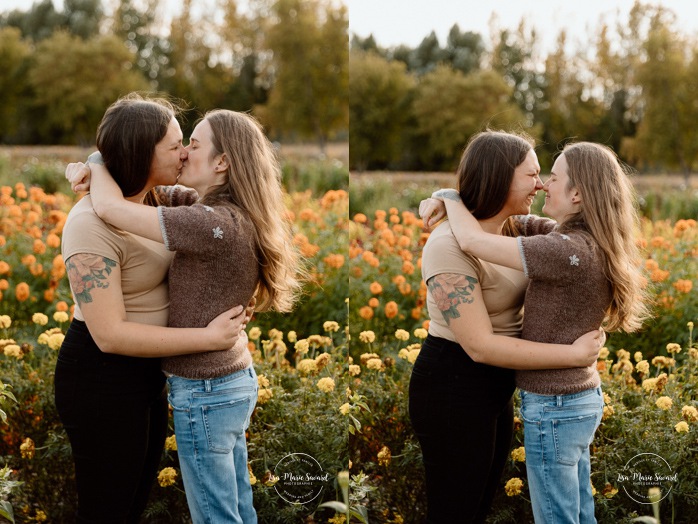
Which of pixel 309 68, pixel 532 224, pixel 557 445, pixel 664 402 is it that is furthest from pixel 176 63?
pixel 664 402

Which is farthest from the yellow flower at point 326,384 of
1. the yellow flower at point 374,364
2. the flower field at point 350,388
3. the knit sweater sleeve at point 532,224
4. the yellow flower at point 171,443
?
the knit sweater sleeve at point 532,224

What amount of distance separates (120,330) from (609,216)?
150cm

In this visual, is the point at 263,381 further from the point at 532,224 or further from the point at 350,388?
the point at 532,224

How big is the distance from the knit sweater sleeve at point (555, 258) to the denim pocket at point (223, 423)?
0.96m

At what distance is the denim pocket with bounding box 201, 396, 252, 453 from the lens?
218cm

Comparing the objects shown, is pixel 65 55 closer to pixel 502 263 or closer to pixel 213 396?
pixel 213 396

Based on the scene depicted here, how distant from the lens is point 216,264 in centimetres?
213

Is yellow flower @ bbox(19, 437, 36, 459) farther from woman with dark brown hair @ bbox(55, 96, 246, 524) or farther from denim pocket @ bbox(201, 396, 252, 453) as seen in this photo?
denim pocket @ bbox(201, 396, 252, 453)

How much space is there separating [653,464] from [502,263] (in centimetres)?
143

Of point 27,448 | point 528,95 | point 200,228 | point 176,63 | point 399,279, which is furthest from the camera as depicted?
point 528,95

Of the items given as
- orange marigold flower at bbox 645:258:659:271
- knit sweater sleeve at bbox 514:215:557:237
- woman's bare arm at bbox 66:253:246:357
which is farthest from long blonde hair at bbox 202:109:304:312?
orange marigold flower at bbox 645:258:659:271

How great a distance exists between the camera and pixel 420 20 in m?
3.53

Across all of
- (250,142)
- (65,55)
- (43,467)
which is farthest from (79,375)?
(65,55)

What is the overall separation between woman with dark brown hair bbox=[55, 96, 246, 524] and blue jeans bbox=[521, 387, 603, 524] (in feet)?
3.13
